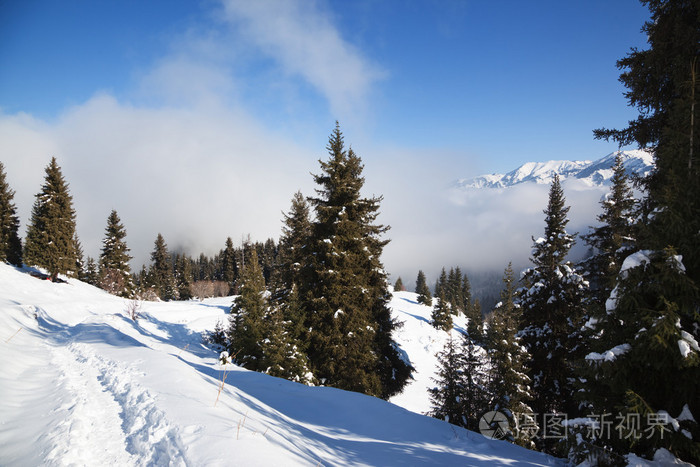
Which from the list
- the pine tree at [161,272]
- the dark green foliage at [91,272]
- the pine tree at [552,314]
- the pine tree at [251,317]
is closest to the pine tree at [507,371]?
the pine tree at [552,314]

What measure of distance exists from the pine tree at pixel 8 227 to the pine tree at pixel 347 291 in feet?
136

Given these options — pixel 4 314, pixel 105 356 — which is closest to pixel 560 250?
pixel 105 356

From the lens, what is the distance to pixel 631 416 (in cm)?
405

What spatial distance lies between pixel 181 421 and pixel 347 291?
1106 cm

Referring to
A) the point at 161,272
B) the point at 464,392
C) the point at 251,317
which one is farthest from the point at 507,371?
the point at 161,272

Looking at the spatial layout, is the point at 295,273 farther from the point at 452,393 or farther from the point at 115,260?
the point at 115,260

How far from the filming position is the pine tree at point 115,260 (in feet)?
139

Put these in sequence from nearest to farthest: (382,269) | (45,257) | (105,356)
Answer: (105,356), (382,269), (45,257)

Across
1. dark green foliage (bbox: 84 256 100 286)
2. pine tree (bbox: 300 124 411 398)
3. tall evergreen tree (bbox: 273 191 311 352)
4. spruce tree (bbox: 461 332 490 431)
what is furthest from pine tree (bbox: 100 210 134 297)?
spruce tree (bbox: 461 332 490 431)

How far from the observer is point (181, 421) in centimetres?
471

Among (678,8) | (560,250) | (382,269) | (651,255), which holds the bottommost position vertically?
(651,255)

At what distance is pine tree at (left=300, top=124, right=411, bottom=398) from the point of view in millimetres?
14961

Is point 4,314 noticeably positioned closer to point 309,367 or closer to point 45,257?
point 309,367

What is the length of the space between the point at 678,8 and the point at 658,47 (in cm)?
81
